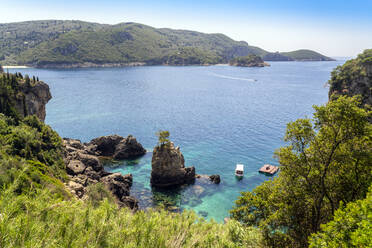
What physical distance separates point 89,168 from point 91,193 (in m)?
18.7

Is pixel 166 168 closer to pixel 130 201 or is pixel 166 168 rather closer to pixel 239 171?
pixel 130 201

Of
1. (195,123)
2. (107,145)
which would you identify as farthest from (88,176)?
(195,123)

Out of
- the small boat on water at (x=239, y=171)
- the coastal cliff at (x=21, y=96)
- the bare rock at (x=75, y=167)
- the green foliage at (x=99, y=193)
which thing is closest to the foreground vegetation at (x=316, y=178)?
the green foliage at (x=99, y=193)

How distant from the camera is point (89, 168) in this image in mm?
56750

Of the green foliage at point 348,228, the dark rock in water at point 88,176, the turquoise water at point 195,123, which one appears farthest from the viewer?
the turquoise water at point 195,123

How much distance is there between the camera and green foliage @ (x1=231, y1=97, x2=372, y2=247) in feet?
65.8

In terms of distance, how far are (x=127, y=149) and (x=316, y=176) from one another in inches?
2135

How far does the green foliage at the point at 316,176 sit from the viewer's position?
20.1 meters

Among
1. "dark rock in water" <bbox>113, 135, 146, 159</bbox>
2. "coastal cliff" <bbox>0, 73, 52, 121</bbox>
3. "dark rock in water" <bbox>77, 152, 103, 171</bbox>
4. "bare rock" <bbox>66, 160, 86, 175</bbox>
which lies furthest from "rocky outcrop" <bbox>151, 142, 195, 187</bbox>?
"coastal cliff" <bbox>0, 73, 52, 121</bbox>

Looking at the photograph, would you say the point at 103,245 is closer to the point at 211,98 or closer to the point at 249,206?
the point at 249,206

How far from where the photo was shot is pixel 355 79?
73938 millimetres

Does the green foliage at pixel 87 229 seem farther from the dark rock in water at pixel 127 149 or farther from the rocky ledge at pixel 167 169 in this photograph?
the dark rock in water at pixel 127 149

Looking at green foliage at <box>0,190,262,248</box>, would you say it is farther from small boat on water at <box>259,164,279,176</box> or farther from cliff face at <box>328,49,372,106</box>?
cliff face at <box>328,49,372,106</box>

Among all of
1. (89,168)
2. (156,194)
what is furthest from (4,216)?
(89,168)
